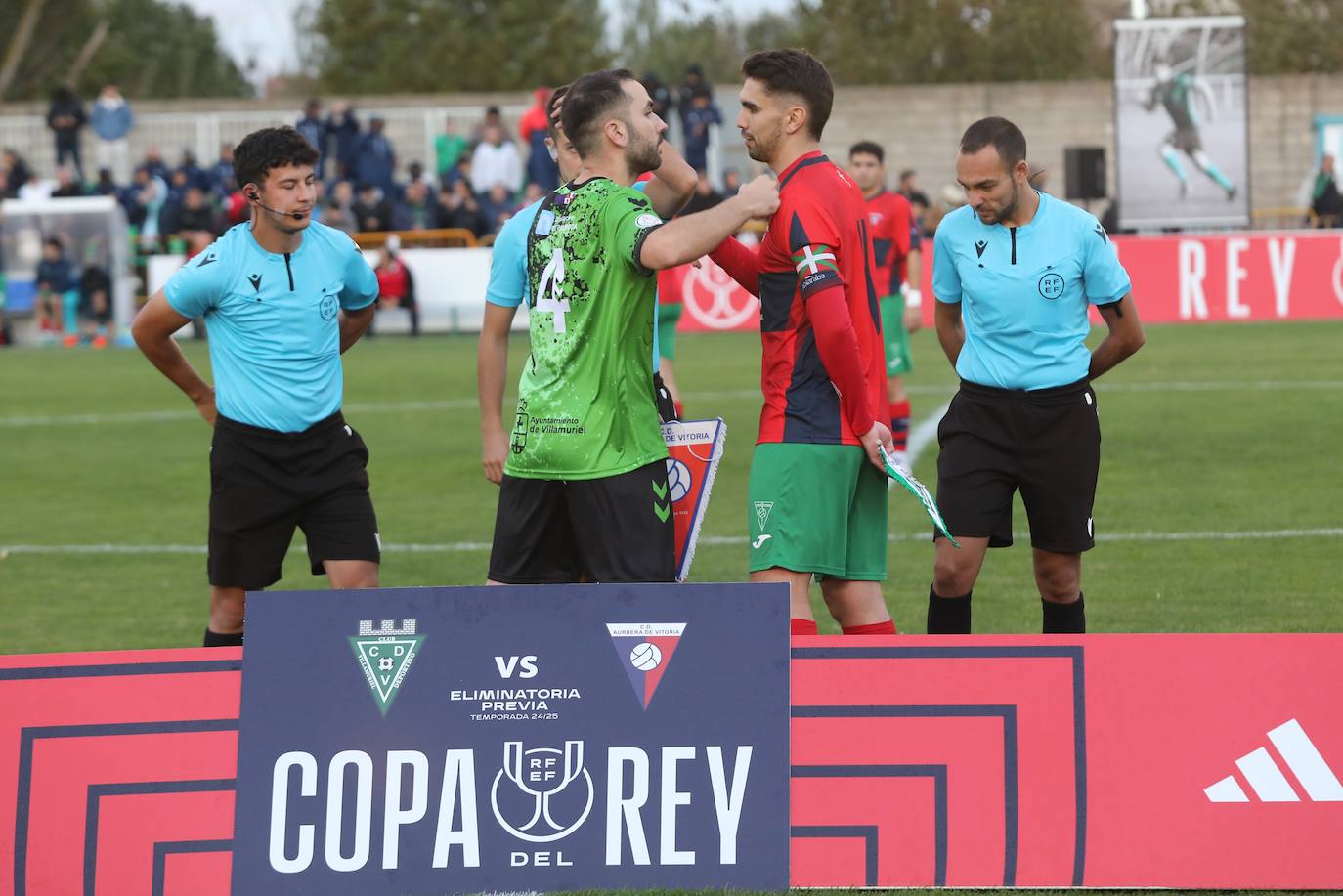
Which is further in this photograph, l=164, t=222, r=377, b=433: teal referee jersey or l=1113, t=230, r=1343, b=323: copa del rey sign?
l=1113, t=230, r=1343, b=323: copa del rey sign

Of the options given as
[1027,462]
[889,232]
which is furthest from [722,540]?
[1027,462]

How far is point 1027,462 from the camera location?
611 cm

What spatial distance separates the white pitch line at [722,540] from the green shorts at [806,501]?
4.50 metres

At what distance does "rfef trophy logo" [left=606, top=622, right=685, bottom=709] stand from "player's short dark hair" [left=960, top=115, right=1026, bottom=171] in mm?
2132

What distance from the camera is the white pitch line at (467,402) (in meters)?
16.2

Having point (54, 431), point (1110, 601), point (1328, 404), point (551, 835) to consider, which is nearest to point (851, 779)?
point (551, 835)

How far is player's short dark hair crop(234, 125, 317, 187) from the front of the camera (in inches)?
236

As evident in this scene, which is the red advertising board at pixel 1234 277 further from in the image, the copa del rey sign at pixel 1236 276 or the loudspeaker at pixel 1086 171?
the loudspeaker at pixel 1086 171

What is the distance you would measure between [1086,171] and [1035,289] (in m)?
24.3

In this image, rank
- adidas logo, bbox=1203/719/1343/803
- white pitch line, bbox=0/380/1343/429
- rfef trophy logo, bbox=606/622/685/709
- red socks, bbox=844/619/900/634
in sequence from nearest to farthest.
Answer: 1. adidas logo, bbox=1203/719/1343/803
2. rfef trophy logo, bbox=606/622/685/709
3. red socks, bbox=844/619/900/634
4. white pitch line, bbox=0/380/1343/429

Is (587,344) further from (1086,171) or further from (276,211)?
(1086,171)

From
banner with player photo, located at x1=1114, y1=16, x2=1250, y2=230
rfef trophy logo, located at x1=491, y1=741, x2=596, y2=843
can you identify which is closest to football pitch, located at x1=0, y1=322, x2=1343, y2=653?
rfef trophy logo, located at x1=491, y1=741, x2=596, y2=843

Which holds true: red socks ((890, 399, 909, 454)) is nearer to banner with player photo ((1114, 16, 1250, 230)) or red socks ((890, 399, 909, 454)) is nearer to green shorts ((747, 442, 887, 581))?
green shorts ((747, 442, 887, 581))

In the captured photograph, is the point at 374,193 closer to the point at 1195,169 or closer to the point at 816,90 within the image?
the point at 1195,169
